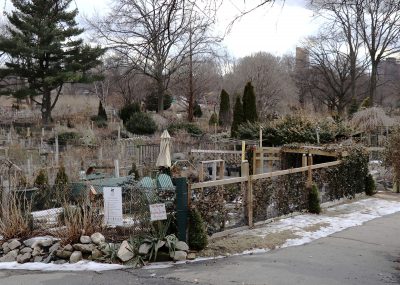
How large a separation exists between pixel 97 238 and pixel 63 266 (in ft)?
2.47

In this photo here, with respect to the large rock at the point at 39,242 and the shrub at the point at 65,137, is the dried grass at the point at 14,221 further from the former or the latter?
the shrub at the point at 65,137

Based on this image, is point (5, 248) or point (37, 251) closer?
point (37, 251)

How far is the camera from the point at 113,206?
9.16 m

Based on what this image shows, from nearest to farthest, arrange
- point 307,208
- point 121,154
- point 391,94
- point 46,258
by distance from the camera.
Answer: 1. point 46,258
2. point 307,208
3. point 121,154
4. point 391,94

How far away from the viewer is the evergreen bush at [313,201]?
12719 millimetres

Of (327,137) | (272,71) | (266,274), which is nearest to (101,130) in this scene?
(327,137)

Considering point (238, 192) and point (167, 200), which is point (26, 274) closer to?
point (167, 200)

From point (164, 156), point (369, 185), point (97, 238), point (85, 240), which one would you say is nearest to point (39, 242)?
point (85, 240)

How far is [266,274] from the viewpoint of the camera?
735cm

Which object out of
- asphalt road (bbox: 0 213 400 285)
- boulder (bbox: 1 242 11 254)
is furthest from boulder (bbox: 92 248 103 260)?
boulder (bbox: 1 242 11 254)

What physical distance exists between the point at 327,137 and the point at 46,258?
50.1 ft

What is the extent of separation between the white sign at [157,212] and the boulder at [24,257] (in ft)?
7.36

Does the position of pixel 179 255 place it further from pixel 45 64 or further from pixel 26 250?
pixel 45 64

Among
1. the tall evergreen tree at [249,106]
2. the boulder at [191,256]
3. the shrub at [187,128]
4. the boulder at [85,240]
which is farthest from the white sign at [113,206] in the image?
the shrub at [187,128]
